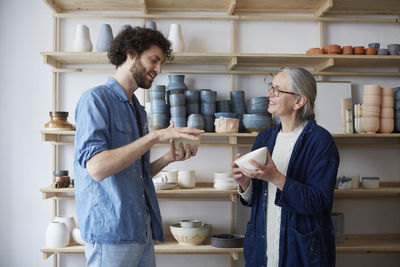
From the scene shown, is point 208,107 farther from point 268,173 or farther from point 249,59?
point 268,173

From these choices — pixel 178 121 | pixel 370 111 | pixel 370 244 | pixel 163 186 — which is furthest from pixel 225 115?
pixel 370 244

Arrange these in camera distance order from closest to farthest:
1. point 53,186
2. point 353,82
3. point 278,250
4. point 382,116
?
point 278,250 → point 53,186 → point 382,116 → point 353,82

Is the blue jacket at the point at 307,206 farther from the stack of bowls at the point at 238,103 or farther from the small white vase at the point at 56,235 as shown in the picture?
the small white vase at the point at 56,235

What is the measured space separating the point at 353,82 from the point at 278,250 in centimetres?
182

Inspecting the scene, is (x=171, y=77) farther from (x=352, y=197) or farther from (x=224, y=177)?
(x=352, y=197)

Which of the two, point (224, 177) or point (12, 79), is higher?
point (12, 79)

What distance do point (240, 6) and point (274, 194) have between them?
1.68 m

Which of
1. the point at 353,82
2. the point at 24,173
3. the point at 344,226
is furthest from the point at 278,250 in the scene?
the point at 24,173

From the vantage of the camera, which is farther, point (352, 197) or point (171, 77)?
point (352, 197)

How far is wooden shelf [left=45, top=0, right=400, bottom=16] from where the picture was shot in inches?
125

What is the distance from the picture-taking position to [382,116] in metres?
3.17

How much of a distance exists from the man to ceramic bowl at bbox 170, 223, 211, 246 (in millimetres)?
1015

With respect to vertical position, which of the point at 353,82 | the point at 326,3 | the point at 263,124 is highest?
the point at 326,3

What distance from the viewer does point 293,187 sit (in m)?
1.93
